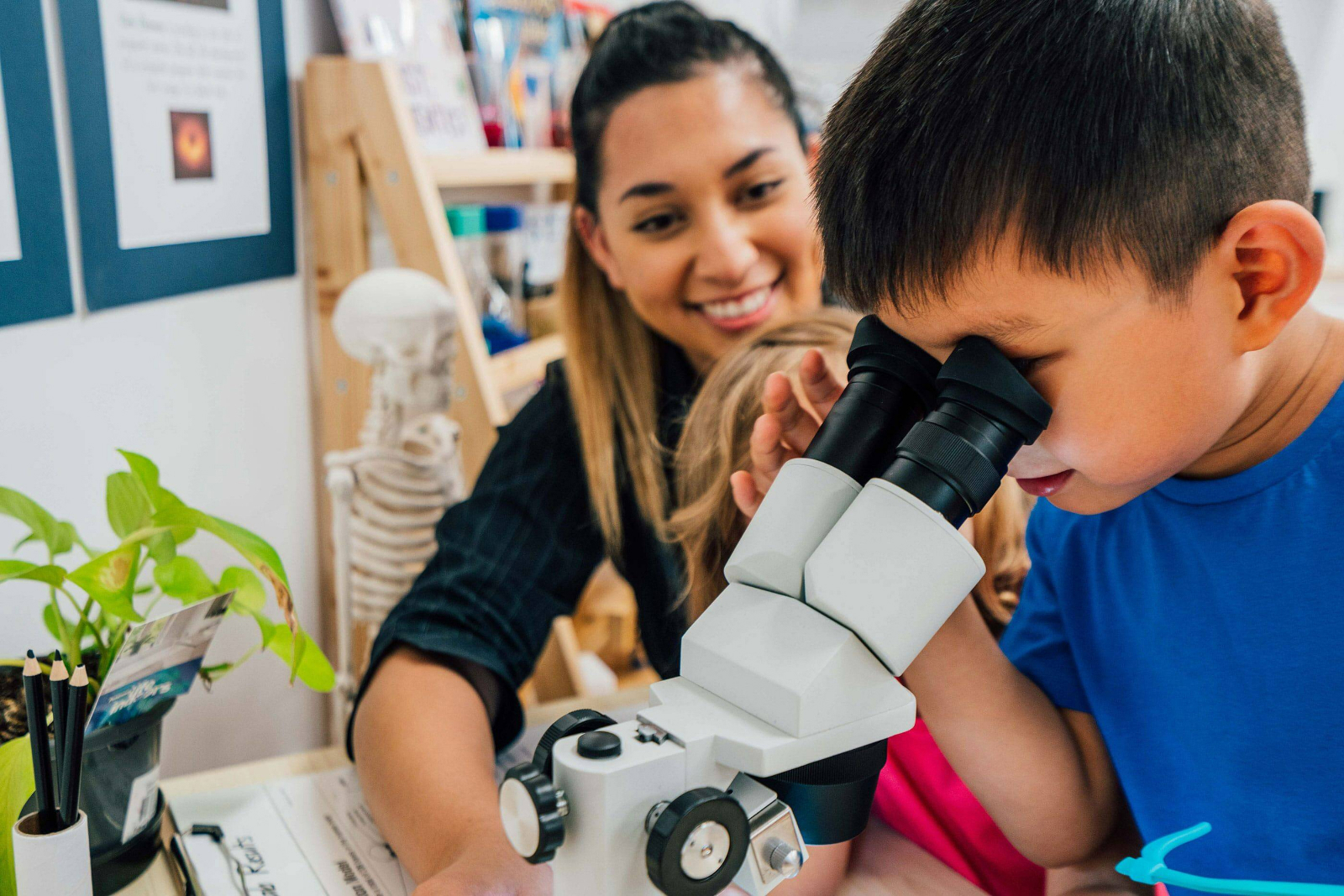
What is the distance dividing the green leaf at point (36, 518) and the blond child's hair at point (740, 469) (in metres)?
0.47

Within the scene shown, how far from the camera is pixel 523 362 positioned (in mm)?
1518

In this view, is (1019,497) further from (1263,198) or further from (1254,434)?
(1263,198)

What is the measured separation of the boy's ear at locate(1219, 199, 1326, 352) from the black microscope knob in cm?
39

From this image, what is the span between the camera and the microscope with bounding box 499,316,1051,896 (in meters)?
0.41

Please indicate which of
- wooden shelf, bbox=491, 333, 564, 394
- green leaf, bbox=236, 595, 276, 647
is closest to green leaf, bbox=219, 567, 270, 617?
green leaf, bbox=236, 595, 276, 647

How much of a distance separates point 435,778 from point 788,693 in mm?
465

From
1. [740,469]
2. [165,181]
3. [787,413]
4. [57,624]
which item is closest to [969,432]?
[787,413]

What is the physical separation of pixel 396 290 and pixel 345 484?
21 cm

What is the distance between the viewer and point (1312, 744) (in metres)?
0.64

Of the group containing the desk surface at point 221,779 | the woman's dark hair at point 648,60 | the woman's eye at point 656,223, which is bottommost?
the desk surface at point 221,779

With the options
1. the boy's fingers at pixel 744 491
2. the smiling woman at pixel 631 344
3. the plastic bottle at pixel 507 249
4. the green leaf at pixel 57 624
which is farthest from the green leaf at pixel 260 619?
the plastic bottle at pixel 507 249

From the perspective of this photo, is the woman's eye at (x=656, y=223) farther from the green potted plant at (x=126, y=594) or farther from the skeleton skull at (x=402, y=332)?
the green potted plant at (x=126, y=594)

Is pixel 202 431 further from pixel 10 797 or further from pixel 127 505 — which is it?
pixel 10 797

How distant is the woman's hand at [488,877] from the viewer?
25.9 inches
